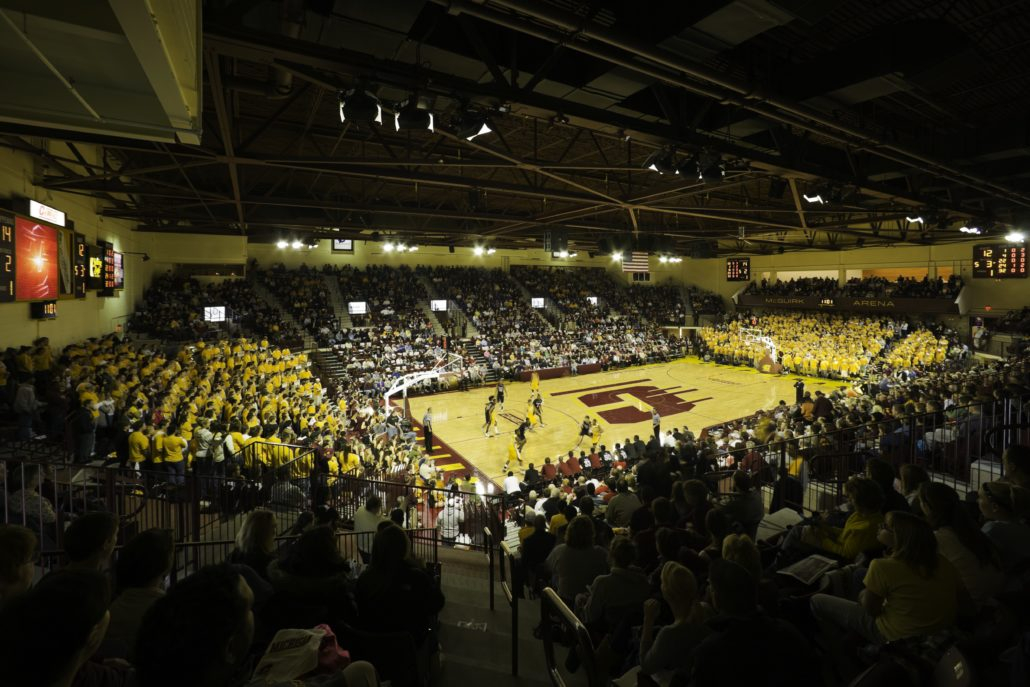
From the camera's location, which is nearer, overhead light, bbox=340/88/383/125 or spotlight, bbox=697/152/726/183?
overhead light, bbox=340/88/383/125

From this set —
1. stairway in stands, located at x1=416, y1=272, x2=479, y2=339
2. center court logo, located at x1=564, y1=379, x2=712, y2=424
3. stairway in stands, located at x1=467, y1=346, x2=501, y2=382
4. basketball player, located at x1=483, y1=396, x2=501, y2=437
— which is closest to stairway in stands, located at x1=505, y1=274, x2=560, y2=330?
stairway in stands, located at x1=416, y1=272, x2=479, y2=339

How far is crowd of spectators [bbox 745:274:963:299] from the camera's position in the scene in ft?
90.8

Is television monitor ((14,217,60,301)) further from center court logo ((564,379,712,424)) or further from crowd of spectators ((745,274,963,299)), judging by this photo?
crowd of spectators ((745,274,963,299))

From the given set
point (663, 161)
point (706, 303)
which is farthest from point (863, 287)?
point (663, 161)

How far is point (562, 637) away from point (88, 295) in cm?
1723

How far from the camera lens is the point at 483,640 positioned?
173 inches

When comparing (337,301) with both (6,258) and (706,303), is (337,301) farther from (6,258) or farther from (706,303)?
(706,303)

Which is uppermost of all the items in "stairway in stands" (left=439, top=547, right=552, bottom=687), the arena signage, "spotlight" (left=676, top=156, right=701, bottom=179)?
"spotlight" (left=676, top=156, right=701, bottom=179)

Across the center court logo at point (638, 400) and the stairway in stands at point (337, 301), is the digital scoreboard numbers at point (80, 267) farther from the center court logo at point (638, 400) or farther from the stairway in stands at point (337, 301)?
the center court logo at point (638, 400)

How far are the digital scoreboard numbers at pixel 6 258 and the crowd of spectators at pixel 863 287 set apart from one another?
3600 cm

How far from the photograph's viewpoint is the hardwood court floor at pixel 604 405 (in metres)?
16.0

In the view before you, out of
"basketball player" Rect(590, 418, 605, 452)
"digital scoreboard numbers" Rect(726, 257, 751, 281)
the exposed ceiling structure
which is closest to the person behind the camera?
the exposed ceiling structure

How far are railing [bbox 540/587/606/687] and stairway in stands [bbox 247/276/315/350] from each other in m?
23.8

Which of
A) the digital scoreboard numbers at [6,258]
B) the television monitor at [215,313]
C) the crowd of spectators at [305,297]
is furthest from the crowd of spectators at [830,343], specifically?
the digital scoreboard numbers at [6,258]
